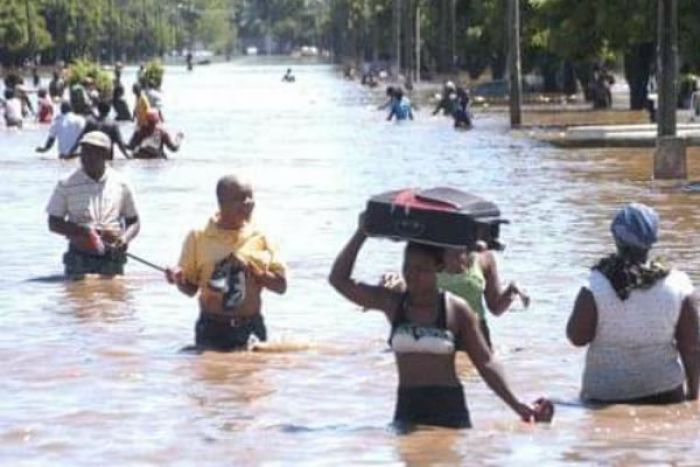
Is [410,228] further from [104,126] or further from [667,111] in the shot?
[667,111]

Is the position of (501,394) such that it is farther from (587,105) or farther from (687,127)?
(587,105)

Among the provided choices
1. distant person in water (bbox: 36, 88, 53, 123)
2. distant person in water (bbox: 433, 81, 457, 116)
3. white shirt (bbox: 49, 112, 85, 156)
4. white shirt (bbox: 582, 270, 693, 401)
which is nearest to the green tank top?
white shirt (bbox: 582, 270, 693, 401)

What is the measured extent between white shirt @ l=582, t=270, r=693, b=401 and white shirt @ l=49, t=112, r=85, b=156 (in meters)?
25.8

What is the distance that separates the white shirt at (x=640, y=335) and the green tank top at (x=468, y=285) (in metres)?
1.08

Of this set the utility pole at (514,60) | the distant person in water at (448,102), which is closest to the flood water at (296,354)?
the utility pole at (514,60)

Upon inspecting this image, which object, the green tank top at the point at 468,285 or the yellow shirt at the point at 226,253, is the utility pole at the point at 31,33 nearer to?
the yellow shirt at the point at 226,253

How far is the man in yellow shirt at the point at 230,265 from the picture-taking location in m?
12.6

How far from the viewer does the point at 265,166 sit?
1459 inches

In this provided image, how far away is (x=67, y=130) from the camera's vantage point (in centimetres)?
3678

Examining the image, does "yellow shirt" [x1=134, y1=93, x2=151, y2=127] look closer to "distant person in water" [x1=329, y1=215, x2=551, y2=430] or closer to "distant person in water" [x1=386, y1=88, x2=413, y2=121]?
"distant person in water" [x1=386, y1=88, x2=413, y2=121]

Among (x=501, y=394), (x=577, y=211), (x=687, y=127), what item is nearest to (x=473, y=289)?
(x=501, y=394)

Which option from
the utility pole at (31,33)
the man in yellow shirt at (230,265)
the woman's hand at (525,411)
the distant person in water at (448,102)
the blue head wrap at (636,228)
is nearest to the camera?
the woman's hand at (525,411)

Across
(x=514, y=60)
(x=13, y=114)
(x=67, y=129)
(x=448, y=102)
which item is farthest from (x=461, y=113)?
(x=67, y=129)

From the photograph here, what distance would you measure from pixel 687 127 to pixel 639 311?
126ft
